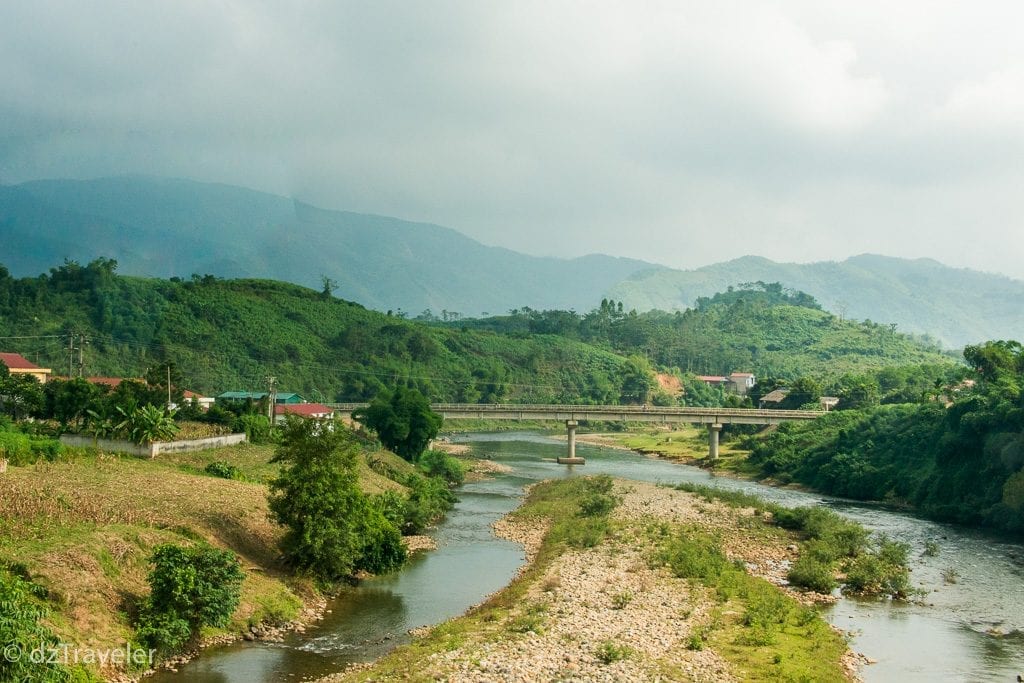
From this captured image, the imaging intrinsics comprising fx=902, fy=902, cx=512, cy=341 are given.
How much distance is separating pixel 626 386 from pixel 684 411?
7948 centimetres

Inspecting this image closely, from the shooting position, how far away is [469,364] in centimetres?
19125

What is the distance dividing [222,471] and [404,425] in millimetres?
31495

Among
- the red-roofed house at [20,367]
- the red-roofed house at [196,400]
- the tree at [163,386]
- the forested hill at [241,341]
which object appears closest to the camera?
the tree at [163,386]

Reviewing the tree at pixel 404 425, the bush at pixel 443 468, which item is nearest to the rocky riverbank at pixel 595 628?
the bush at pixel 443 468

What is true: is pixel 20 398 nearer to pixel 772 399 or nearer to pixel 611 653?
pixel 611 653

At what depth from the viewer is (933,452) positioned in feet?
264

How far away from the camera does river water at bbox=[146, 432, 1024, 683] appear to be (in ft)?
103

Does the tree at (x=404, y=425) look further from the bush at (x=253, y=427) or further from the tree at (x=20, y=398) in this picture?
the tree at (x=20, y=398)

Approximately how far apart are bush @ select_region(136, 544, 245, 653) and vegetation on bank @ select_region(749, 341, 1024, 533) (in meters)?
53.3

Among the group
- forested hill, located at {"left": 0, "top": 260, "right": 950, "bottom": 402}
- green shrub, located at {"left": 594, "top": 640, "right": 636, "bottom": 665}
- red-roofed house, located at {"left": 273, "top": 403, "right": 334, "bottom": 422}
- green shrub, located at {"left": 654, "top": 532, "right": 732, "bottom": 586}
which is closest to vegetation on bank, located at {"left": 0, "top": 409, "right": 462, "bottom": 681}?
green shrub, located at {"left": 594, "top": 640, "right": 636, "bottom": 665}

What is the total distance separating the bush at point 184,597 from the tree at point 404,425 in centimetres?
5391

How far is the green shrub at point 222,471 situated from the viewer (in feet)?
186

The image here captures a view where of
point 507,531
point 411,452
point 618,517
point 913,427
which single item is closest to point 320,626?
point 507,531

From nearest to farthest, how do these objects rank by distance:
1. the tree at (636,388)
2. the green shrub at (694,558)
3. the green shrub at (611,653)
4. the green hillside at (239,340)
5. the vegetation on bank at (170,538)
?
the green shrub at (611,653) → the vegetation on bank at (170,538) → the green shrub at (694,558) → the green hillside at (239,340) → the tree at (636,388)
